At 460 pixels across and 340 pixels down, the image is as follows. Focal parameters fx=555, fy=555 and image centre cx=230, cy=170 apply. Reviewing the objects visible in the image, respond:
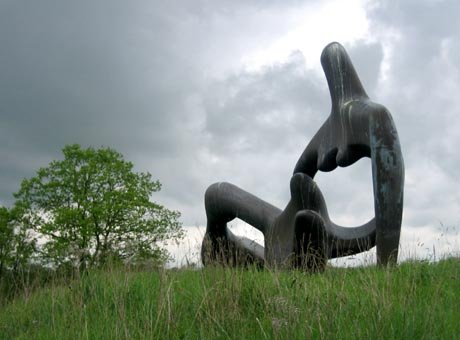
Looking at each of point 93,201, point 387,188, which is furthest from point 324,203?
point 93,201

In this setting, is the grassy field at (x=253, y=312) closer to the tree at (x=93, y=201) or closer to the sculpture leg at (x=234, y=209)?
the sculpture leg at (x=234, y=209)

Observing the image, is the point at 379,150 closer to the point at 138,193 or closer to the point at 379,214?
the point at 379,214

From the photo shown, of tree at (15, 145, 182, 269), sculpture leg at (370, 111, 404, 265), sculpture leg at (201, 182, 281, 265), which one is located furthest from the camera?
tree at (15, 145, 182, 269)

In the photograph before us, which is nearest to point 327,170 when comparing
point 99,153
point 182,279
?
point 182,279

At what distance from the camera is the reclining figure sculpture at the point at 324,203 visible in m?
7.06

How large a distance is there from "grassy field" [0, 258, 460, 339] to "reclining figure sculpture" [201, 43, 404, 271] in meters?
1.11

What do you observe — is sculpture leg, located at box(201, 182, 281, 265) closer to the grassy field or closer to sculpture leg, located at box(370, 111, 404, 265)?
sculpture leg, located at box(370, 111, 404, 265)

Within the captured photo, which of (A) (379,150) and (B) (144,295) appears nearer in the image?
(B) (144,295)

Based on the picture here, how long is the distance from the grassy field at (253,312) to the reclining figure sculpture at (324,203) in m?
1.11

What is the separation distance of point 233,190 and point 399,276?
11.7ft

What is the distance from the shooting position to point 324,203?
26.8ft

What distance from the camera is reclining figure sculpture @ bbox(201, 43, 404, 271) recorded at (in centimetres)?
706

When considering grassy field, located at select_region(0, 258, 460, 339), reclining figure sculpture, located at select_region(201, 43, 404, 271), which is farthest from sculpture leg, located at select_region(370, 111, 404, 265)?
grassy field, located at select_region(0, 258, 460, 339)

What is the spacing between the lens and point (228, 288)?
431 cm
